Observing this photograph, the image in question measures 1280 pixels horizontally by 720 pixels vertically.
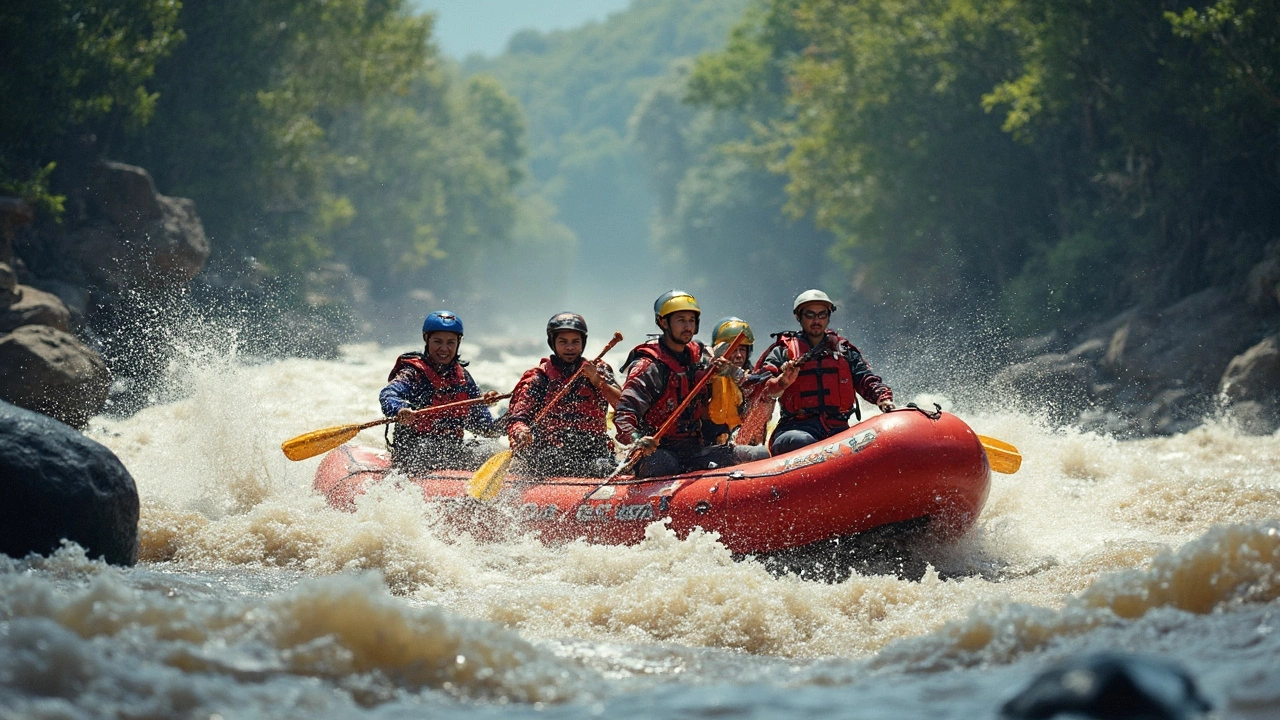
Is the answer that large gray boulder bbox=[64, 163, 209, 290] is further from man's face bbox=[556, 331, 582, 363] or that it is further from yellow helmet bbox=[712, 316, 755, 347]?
yellow helmet bbox=[712, 316, 755, 347]

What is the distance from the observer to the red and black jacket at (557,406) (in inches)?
312

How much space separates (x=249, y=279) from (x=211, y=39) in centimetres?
442

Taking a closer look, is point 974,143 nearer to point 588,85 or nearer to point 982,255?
point 982,255

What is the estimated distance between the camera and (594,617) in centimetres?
545

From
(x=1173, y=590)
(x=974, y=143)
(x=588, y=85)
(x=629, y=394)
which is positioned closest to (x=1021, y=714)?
(x=1173, y=590)

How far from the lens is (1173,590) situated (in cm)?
458

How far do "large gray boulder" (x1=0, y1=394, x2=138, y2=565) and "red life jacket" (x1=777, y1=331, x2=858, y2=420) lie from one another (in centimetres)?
374

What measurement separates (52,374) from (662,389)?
294 inches

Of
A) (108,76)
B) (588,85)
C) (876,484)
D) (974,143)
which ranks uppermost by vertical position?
(588,85)

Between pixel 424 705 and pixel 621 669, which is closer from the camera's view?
pixel 424 705

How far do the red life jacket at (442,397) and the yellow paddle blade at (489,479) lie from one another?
3.43ft

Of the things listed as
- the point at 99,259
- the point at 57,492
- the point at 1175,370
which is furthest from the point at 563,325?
the point at 99,259

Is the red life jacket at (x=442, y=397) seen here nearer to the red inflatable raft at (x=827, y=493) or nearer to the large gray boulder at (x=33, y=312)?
the red inflatable raft at (x=827, y=493)

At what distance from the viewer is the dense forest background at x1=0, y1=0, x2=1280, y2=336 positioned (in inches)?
630
